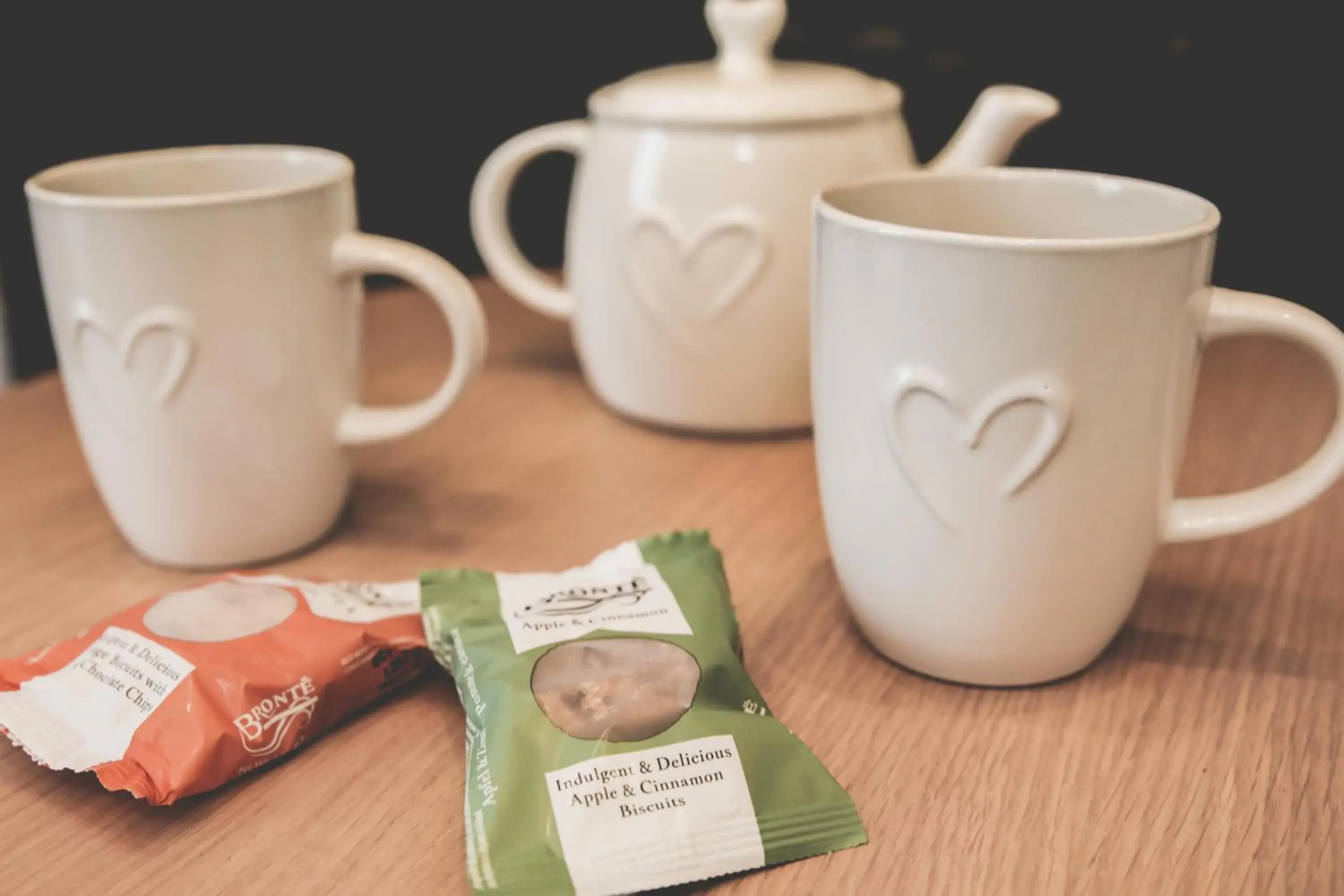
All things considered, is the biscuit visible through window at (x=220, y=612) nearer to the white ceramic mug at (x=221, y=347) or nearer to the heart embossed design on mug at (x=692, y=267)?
the white ceramic mug at (x=221, y=347)

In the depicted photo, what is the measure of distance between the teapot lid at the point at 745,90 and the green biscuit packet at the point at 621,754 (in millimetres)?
292

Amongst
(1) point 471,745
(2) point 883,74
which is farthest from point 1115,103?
(1) point 471,745

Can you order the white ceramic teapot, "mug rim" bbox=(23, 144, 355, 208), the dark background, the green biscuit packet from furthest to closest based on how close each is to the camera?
the dark background < the white ceramic teapot < "mug rim" bbox=(23, 144, 355, 208) < the green biscuit packet

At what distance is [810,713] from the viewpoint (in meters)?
0.43

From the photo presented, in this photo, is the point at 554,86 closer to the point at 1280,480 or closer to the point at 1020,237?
the point at 1020,237

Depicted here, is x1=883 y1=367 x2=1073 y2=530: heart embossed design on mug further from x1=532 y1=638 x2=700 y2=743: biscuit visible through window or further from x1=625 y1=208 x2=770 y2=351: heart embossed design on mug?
x1=625 y1=208 x2=770 y2=351: heart embossed design on mug

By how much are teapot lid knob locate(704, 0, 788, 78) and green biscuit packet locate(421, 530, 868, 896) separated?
1.10ft

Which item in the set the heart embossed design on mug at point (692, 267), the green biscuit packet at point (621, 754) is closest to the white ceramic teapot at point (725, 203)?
the heart embossed design on mug at point (692, 267)

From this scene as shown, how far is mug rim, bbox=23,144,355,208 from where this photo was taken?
0.47m

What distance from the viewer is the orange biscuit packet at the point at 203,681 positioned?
15.1 inches

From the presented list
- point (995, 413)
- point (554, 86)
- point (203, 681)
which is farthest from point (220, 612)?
point (554, 86)

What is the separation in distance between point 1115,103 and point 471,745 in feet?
2.28

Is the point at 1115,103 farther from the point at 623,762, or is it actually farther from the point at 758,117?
the point at 623,762

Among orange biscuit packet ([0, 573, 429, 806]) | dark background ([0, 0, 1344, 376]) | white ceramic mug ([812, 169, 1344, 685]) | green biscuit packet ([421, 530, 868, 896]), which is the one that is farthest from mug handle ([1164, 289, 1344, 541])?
dark background ([0, 0, 1344, 376])
